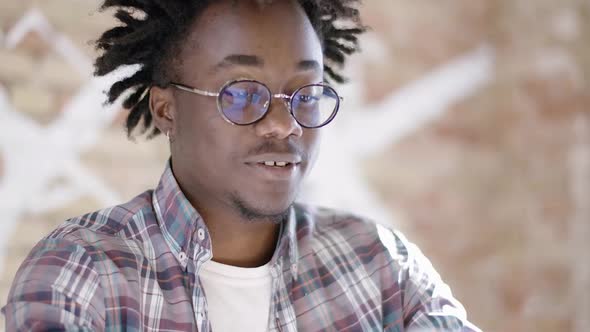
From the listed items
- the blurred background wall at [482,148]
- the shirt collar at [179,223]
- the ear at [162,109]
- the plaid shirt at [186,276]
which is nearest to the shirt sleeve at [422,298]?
the plaid shirt at [186,276]

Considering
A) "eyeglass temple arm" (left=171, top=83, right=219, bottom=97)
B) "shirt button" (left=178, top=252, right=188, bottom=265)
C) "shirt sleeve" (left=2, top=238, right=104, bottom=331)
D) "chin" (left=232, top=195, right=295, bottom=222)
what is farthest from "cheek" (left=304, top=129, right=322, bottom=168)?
"shirt sleeve" (left=2, top=238, right=104, bottom=331)

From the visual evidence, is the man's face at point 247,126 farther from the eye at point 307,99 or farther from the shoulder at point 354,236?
the shoulder at point 354,236

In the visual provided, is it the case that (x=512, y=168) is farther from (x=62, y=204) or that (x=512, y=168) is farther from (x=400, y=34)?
(x=62, y=204)

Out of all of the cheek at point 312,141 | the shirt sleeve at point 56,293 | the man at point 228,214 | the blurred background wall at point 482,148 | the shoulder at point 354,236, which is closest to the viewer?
the shirt sleeve at point 56,293

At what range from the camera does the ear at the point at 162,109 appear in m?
1.79

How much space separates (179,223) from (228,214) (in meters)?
0.12

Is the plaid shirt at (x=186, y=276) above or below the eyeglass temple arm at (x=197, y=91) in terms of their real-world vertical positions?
below

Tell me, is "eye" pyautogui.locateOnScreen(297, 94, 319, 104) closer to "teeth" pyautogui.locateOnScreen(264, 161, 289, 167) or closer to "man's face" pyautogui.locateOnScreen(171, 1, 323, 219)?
"man's face" pyautogui.locateOnScreen(171, 1, 323, 219)

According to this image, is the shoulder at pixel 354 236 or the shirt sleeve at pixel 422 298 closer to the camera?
the shirt sleeve at pixel 422 298

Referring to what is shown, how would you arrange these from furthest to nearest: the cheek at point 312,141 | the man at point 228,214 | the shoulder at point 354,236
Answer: the shoulder at point 354,236 → the cheek at point 312,141 → the man at point 228,214

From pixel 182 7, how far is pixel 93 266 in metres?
0.61

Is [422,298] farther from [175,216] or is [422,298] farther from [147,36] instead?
[147,36]

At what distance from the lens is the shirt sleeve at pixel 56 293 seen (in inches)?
55.0

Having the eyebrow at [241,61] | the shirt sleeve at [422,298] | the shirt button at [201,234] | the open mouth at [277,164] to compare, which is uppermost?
the eyebrow at [241,61]
